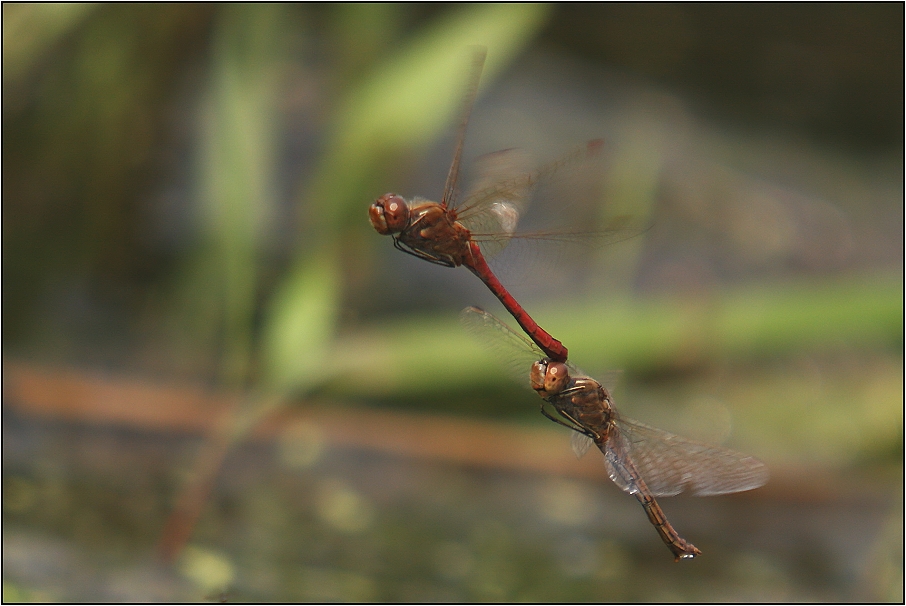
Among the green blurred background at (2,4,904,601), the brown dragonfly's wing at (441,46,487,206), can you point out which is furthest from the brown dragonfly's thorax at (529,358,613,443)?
the brown dragonfly's wing at (441,46,487,206)

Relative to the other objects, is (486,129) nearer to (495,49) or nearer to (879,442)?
(495,49)

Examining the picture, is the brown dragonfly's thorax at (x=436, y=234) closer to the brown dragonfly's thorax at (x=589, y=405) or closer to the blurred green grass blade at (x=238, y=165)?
the brown dragonfly's thorax at (x=589, y=405)

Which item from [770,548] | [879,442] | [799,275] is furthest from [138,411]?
[799,275]

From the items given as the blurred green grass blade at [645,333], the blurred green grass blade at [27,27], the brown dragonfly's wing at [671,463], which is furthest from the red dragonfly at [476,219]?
the blurred green grass blade at [27,27]

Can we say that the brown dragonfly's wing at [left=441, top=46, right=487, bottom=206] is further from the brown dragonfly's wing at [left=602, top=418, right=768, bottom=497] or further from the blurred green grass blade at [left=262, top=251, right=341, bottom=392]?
the blurred green grass blade at [left=262, top=251, right=341, bottom=392]

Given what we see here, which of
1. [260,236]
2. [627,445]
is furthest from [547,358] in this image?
[260,236]

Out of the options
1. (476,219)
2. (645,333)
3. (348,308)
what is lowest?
(476,219)

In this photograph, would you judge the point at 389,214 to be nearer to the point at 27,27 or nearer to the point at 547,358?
the point at 547,358
